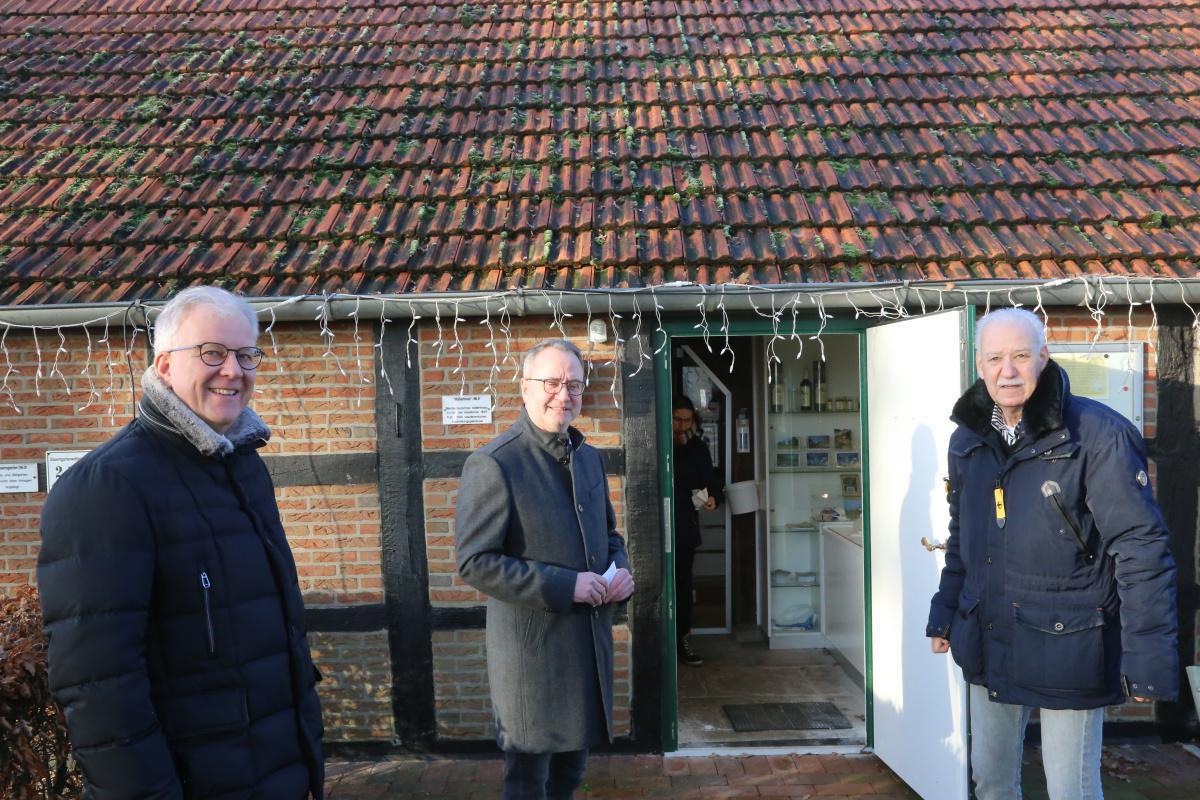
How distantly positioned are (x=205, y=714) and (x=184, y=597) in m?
0.27

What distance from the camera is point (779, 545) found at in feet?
21.5

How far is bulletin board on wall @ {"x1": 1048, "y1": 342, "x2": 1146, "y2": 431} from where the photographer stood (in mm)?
4367

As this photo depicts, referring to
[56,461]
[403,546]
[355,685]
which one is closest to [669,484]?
[403,546]

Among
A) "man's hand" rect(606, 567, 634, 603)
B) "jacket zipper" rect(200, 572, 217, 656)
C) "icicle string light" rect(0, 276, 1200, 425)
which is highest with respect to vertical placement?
"icicle string light" rect(0, 276, 1200, 425)

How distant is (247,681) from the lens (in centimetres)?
197

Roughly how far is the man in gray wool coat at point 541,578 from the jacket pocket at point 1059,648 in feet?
4.12

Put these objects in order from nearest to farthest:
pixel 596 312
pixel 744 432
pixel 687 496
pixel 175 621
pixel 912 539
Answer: pixel 175 621 < pixel 912 539 < pixel 596 312 < pixel 687 496 < pixel 744 432

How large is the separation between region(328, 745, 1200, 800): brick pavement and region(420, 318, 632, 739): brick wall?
0.72 ft

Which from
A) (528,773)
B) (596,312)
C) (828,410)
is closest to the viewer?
(528,773)

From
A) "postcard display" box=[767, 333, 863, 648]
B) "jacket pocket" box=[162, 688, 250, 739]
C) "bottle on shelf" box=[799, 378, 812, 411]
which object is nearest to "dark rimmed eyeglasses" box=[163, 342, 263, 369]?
"jacket pocket" box=[162, 688, 250, 739]

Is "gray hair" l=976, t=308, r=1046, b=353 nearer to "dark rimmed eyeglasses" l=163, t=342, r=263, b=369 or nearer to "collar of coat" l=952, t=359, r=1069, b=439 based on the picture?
"collar of coat" l=952, t=359, r=1069, b=439

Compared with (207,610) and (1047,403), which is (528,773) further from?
(1047,403)

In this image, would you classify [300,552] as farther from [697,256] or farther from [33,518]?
[697,256]

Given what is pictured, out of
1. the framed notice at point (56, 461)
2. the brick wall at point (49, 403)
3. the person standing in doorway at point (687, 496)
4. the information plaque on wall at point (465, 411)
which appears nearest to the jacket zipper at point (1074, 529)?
the information plaque on wall at point (465, 411)
